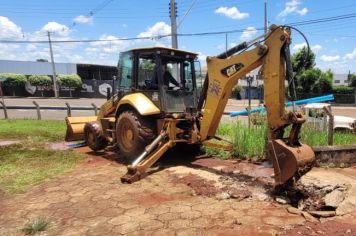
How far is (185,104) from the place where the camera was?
29.1ft


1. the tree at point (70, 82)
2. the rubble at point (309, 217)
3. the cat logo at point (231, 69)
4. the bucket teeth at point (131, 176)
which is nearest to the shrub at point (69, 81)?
the tree at point (70, 82)

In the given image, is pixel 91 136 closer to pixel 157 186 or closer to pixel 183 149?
pixel 183 149

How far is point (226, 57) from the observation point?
24.8 ft

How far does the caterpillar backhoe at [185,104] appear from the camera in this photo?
621 centimetres

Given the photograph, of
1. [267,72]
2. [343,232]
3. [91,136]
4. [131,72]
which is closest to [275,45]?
[267,72]

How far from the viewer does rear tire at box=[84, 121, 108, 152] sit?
33.3 feet

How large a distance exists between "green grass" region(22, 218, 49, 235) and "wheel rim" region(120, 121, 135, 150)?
355 cm

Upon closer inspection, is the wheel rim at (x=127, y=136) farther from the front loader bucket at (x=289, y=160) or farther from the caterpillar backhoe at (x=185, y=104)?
the front loader bucket at (x=289, y=160)

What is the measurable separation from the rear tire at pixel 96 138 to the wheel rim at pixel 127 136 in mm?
1280

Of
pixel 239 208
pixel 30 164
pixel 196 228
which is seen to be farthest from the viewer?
pixel 30 164

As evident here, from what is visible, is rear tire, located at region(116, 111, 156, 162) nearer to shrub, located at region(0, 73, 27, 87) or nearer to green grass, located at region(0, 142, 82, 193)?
green grass, located at region(0, 142, 82, 193)

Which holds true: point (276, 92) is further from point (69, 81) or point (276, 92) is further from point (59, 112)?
point (69, 81)

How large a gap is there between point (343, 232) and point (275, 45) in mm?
3047

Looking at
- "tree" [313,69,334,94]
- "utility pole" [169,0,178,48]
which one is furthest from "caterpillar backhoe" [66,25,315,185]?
"tree" [313,69,334,94]
